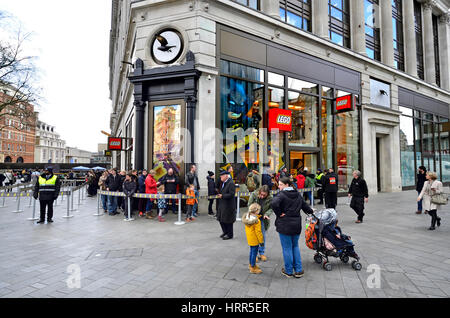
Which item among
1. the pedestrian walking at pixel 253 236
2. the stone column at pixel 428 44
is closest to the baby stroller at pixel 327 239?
the pedestrian walking at pixel 253 236

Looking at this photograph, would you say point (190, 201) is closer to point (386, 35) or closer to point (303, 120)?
point (303, 120)

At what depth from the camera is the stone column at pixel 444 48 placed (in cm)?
2698

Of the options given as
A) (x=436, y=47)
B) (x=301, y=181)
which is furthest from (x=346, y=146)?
(x=436, y=47)

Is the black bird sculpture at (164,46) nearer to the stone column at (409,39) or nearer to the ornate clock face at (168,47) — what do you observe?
the ornate clock face at (168,47)

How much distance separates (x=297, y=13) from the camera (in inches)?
600

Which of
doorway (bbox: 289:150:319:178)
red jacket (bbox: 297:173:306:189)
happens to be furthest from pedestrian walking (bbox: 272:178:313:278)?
doorway (bbox: 289:150:319:178)

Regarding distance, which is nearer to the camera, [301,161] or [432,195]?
[432,195]

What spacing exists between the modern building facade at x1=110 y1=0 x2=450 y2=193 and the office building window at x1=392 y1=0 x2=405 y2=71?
102 mm

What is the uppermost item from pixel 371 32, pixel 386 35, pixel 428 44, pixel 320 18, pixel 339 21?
pixel 428 44

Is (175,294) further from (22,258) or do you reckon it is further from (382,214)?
(382,214)

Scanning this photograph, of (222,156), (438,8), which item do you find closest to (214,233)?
(222,156)

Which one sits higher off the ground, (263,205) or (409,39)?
(409,39)

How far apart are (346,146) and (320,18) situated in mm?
8434

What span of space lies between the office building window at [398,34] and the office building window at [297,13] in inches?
443
